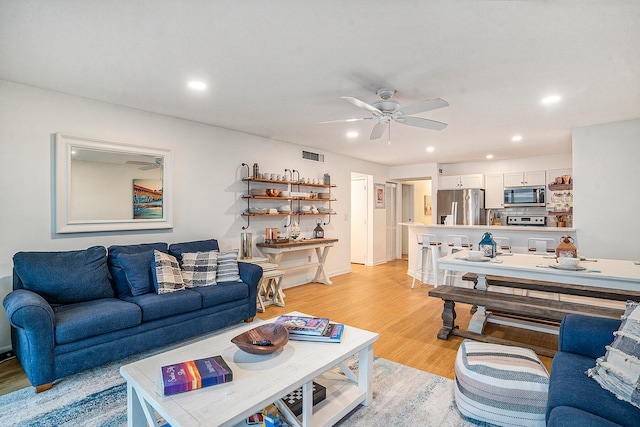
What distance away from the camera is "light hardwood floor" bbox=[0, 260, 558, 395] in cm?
277

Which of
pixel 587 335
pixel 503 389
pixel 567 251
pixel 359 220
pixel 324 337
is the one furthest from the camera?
pixel 359 220

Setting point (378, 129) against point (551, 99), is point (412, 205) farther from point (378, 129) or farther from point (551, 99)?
point (378, 129)

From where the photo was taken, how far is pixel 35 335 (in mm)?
2236

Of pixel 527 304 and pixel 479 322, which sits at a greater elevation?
pixel 527 304

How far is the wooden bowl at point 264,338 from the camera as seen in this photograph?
1824 mm

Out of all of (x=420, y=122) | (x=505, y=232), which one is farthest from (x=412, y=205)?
(x=420, y=122)

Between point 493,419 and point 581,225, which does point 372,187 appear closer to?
point 581,225

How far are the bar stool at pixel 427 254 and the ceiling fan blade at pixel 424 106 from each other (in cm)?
307

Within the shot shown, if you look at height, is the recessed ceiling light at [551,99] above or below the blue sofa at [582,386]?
above

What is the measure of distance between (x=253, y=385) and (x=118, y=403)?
4.07ft

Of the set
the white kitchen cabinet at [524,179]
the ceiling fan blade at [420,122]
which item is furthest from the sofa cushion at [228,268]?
the white kitchen cabinet at [524,179]

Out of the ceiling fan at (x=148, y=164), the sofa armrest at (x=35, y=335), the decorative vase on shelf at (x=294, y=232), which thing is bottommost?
the sofa armrest at (x=35, y=335)

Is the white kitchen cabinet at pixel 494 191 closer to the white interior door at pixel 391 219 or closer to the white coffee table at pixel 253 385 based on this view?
the white interior door at pixel 391 219

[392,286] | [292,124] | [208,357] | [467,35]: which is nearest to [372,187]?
[392,286]
